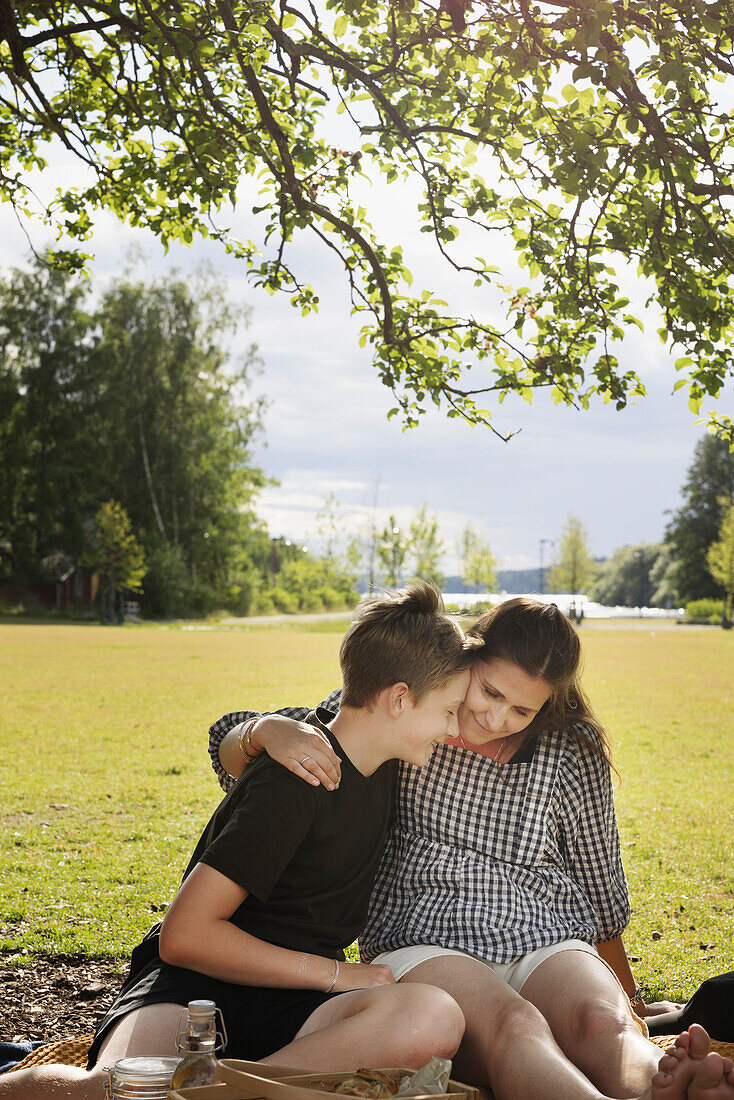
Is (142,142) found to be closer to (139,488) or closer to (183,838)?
(183,838)

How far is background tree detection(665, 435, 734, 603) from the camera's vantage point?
78438 millimetres

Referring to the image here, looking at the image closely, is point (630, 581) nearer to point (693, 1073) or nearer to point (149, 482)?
point (149, 482)


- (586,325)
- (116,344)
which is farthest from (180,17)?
(116,344)

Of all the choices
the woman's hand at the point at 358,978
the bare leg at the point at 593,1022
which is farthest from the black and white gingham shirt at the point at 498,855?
the woman's hand at the point at 358,978

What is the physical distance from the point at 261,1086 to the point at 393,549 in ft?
172

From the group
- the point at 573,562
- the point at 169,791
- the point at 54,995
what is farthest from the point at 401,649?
the point at 573,562

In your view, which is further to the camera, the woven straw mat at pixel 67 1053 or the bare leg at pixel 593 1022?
the woven straw mat at pixel 67 1053

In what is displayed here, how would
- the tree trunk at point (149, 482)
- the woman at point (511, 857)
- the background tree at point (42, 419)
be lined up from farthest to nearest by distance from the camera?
the tree trunk at point (149, 482), the background tree at point (42, 419), the woman at point (511, 857)

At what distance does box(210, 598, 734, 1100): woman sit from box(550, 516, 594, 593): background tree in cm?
6936

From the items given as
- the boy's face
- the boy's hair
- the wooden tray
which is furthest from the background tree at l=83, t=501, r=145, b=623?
the wooden tray

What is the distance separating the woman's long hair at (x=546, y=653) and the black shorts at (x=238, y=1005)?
1144 millimetres

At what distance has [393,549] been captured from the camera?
54312 mm

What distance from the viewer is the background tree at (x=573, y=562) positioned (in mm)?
71750

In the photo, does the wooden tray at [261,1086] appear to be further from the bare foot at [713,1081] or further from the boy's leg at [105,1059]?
the bare foot at [713,1081]
